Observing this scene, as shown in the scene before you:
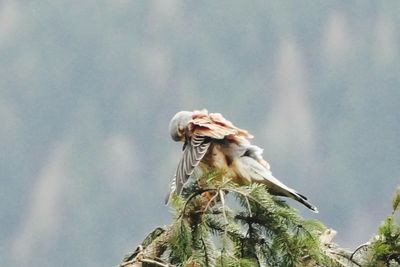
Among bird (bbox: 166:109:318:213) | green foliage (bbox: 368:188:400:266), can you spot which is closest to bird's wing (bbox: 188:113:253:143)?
bird (bbox: 166:109:318:213)

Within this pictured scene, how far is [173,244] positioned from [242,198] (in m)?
0.34

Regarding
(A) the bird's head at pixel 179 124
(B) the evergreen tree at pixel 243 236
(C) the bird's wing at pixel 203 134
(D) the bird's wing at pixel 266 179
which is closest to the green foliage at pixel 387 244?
(B) the evergreen tree at pixel 243 236

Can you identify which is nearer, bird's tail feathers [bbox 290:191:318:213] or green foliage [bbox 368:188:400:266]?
green foliage [bbox 368:188:400:266]

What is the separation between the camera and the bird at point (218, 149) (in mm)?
4598

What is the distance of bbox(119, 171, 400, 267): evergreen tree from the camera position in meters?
3.16

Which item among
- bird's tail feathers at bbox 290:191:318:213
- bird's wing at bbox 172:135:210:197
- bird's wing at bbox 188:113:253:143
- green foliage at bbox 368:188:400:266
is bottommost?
green foliage at bbox 368:188:400:266

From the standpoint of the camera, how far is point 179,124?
Answer: 5066mm

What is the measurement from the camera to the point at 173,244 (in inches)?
126

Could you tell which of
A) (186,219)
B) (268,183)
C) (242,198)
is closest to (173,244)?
(186,219)

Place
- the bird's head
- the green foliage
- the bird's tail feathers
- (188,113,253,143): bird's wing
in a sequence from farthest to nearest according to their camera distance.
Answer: the bird's head → (188,113,253,143): bird's wing → the bird's tail feathers → the green foliage

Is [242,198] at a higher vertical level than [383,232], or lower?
higher

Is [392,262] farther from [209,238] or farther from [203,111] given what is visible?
[203,111]

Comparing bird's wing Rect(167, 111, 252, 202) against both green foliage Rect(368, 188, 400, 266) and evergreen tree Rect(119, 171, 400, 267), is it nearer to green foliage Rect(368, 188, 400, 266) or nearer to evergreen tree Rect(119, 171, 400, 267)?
evergreen tree Rect(119, 171, 400, 267)

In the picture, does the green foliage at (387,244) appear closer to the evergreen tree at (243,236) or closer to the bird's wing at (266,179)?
the evergreen tree at (243,236)
